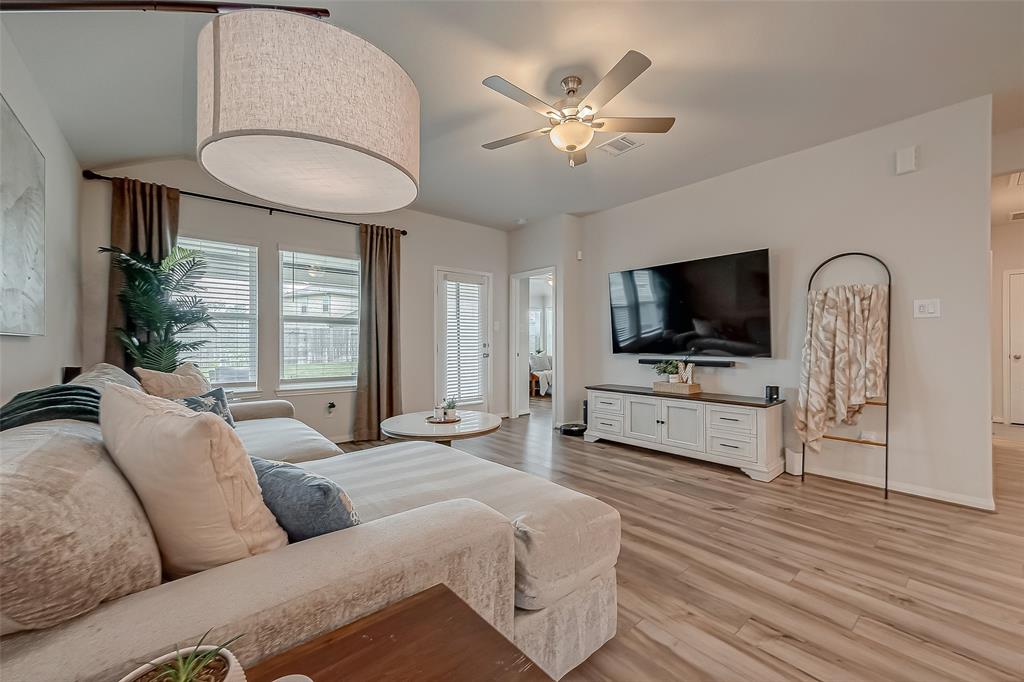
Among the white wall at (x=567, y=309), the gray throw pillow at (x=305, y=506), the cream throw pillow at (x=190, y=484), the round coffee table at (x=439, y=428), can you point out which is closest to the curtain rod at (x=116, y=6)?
the cream throw pillow at (x=190, y=484)

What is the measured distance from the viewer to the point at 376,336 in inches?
182

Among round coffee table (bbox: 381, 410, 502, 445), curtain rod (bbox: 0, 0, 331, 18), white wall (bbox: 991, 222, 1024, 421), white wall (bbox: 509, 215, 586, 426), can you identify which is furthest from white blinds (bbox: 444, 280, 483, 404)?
white wall (bbox: 991, 222, 1024, 421)

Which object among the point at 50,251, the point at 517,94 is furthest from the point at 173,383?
the point at 517,94

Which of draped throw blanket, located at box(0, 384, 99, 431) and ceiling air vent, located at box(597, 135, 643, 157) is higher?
ceiling air vent, located at box(597, 135, 643, 157)

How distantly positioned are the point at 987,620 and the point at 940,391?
5.94 feet

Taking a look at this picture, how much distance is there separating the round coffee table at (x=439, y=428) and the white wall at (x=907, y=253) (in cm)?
245

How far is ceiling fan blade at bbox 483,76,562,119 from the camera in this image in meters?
2.11

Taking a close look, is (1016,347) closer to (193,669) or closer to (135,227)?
(193,669)

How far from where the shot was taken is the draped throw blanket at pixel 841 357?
119 inches

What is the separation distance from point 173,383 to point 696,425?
3.94 metres

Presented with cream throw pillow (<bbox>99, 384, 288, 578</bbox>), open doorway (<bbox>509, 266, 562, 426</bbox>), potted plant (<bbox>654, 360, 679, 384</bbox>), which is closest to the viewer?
cream throw pillow (<bbox>99, 384, 288, 578</bbox>)

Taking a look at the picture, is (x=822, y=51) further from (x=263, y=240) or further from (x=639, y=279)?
(x=263, y=240)

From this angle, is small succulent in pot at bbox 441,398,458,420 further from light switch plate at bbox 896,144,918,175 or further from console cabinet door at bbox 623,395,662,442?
light switch plate at bbox 896,144,918,175

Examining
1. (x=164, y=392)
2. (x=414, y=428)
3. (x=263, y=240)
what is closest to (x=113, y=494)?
(x=414, y=428)
